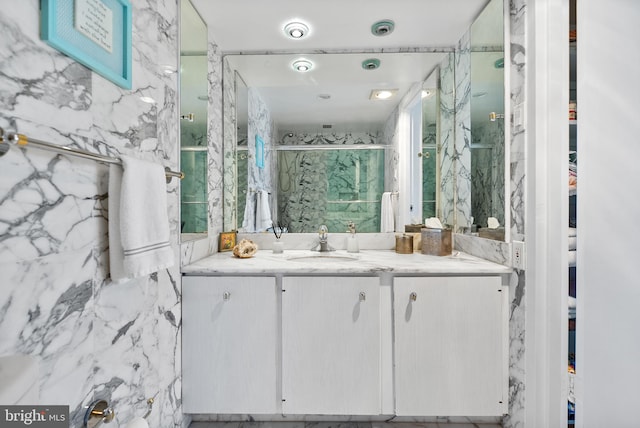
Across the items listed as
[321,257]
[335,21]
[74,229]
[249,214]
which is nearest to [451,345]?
[321,257]

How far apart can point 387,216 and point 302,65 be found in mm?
1164

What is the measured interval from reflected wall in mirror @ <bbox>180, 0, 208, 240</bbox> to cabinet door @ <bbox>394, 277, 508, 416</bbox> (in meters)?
1.10

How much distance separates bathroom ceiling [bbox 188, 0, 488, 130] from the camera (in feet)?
5.47

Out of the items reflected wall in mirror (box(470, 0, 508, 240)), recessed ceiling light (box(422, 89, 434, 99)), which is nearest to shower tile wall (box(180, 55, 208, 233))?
recessed ceiling light (box(422, 89, 434, 99))

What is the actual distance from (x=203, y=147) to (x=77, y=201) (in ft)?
3.01

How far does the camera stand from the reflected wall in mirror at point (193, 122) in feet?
5.05

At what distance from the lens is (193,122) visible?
163 cm

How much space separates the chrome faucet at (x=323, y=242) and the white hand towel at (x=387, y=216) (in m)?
0.38

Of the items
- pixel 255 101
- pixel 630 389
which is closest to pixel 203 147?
pixel 255 101

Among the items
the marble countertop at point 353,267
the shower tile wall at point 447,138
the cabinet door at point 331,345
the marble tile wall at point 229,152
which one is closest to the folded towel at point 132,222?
the marble countertop at point 353,267

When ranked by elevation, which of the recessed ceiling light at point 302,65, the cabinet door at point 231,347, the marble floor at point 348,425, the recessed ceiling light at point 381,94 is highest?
the recessed ceiling light at point 302,65

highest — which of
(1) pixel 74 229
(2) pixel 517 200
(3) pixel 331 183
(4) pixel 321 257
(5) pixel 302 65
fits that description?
(5) pixel 302 65

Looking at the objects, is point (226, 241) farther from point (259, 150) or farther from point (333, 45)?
point (333, 45)

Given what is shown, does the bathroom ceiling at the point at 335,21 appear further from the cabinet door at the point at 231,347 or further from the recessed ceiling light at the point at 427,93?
the cabinet door at the point at 231,347
